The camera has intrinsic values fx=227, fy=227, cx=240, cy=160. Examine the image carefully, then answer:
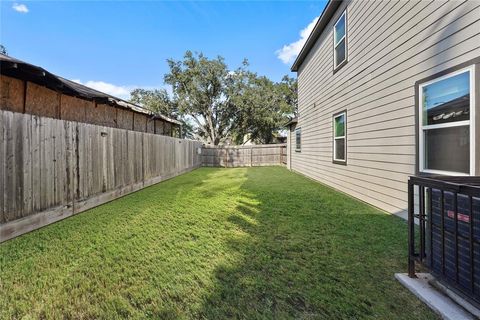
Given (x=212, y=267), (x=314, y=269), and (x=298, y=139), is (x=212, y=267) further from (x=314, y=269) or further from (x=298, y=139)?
(x=298, y=139)

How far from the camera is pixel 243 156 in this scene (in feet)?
54.5

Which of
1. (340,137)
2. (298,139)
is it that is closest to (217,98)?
(298,139)

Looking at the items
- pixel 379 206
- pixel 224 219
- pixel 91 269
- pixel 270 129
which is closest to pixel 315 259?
pixel 224 219

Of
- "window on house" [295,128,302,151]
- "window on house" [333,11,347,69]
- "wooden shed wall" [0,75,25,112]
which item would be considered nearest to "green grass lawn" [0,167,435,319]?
"wooden shed wall" [0,75,25,112]

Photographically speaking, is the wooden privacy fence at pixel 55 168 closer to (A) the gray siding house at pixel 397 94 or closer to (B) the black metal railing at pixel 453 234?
(B) the black metal railing at pixel 453 234

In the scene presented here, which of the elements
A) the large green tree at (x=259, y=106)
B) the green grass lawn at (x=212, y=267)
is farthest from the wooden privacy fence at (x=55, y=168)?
the large green tree at (x=259, y=106)

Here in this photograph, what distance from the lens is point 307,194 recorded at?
5766 mm

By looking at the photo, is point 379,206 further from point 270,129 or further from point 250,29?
point 270,129

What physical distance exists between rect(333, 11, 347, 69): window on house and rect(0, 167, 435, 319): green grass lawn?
407cm

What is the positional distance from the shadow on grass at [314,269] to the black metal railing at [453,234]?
31 cm

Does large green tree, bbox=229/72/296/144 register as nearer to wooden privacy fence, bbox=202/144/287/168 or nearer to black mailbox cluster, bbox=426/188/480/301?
wooden privacy fence, bbox=202/144/287/168

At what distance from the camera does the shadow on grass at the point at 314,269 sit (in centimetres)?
168

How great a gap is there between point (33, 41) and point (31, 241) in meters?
8.66

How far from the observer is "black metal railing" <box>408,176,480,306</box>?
143cm
